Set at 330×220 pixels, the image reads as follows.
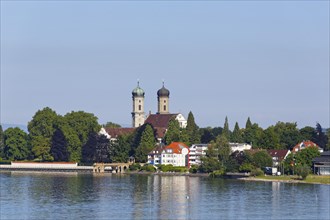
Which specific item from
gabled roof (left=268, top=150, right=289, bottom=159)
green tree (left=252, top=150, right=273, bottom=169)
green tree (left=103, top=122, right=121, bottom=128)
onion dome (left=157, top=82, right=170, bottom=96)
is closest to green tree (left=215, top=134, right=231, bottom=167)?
green tree (left=252, top=150, right=273, bottom=169)

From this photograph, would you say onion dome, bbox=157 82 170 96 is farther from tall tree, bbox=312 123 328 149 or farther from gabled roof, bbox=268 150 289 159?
gabled roof, bbox=268 150 289 159

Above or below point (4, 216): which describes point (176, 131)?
above

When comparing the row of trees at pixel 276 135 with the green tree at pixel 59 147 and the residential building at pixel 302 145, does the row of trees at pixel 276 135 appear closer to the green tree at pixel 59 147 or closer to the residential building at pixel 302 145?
the residential building at pixel 302 145

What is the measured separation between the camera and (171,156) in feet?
421

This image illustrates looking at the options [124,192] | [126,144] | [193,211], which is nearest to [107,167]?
[126,144]

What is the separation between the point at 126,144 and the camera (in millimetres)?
133750

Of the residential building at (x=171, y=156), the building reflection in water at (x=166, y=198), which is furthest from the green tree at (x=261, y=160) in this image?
the residential building at (x=171, y=156)

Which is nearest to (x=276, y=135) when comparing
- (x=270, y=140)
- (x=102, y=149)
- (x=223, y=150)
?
(x=270, y=140)

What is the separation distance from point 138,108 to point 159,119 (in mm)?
12917

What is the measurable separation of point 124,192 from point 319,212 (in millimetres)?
23462

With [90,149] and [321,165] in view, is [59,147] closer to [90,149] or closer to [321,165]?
[90,149]

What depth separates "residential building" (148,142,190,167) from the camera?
12838 centimetres

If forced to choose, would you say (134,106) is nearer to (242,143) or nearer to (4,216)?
(242,143)

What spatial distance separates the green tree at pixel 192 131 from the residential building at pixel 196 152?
250 inches
